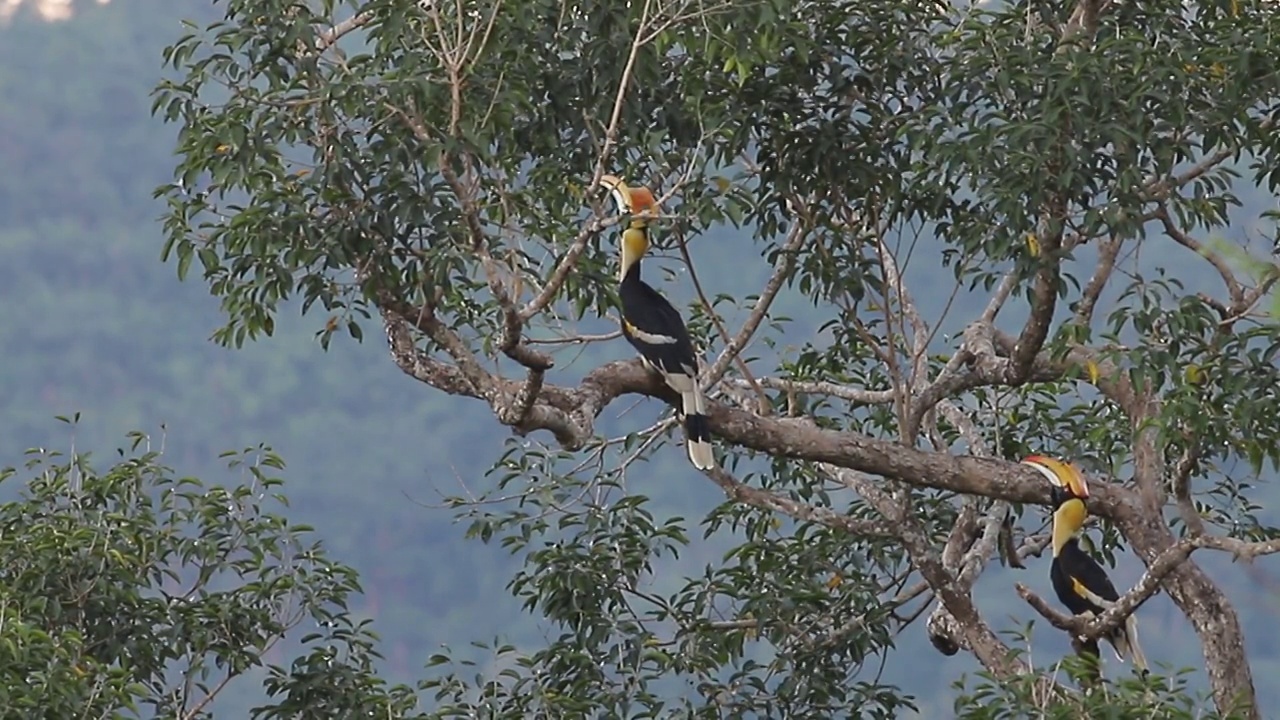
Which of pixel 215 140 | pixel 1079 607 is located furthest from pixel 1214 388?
pixel 215 140

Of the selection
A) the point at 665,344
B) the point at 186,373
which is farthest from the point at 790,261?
the point at 186,373

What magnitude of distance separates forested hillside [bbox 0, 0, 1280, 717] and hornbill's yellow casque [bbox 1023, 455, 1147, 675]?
7.17 metres

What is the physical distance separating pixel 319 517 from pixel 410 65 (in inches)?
617

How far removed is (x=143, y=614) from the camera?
4.63 metres

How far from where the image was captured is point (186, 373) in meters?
21.7

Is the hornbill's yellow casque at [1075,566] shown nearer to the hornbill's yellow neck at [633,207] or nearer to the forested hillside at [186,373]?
the hornbill's yellow neck at [633,207]

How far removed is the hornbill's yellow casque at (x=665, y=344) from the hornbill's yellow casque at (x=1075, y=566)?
86cm

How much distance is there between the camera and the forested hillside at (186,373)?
56.5ft

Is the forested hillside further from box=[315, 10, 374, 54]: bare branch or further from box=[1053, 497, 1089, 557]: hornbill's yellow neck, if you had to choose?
box=[315, 10, 374, 54]: bare branch

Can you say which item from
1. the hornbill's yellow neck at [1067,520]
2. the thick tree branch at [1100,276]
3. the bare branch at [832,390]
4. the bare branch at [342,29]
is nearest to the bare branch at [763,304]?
the bare branch at [832,390]

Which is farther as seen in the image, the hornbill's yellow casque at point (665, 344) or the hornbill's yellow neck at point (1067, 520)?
the hornbill's yellow neck at point (1067, 520)

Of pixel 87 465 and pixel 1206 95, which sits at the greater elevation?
pixel 1206 95

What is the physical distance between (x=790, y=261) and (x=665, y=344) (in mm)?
530

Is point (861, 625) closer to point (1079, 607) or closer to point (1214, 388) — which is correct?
point (1079, 607)
